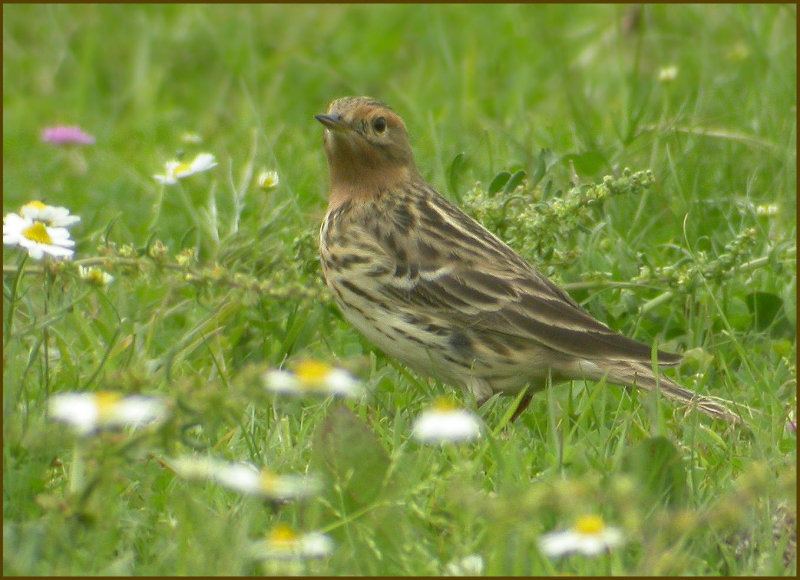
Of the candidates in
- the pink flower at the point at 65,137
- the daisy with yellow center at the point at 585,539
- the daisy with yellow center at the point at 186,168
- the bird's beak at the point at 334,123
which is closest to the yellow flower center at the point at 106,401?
the daisy with yellow center at the point at 585,539

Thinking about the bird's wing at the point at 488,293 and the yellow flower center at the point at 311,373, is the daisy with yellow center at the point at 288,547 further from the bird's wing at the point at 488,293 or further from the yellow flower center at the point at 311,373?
the bird's wing at the point at 488,293

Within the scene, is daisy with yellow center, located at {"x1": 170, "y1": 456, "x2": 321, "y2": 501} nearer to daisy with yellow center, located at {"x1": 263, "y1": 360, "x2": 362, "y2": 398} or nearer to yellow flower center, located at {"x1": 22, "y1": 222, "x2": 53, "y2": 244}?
daisy with yellow center, located at {"x1": 263, "y1": 360, "x2": 362, "y2": 398}

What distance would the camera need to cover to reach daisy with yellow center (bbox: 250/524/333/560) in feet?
10.8

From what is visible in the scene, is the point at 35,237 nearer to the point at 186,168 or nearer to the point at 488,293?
the point at 186,168

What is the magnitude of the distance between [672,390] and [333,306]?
1.63m

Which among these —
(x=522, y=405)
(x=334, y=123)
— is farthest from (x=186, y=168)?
(x=522, y=405)

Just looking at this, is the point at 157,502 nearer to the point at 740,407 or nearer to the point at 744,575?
the point at 744,575

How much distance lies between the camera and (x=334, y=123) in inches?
233

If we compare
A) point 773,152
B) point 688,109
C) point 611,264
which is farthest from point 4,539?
point 688,109

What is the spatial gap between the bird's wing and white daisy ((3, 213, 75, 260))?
1.39 metres

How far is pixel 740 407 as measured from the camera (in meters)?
5.18

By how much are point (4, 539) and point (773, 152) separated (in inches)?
194

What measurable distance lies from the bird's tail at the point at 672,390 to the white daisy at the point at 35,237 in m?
2.06

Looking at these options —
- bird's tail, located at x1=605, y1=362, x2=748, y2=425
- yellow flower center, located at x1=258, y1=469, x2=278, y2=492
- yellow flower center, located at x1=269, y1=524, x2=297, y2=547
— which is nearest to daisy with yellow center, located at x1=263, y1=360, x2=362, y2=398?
yellow flower center, located at x1=258, y1=469, x2=278, y2=492
